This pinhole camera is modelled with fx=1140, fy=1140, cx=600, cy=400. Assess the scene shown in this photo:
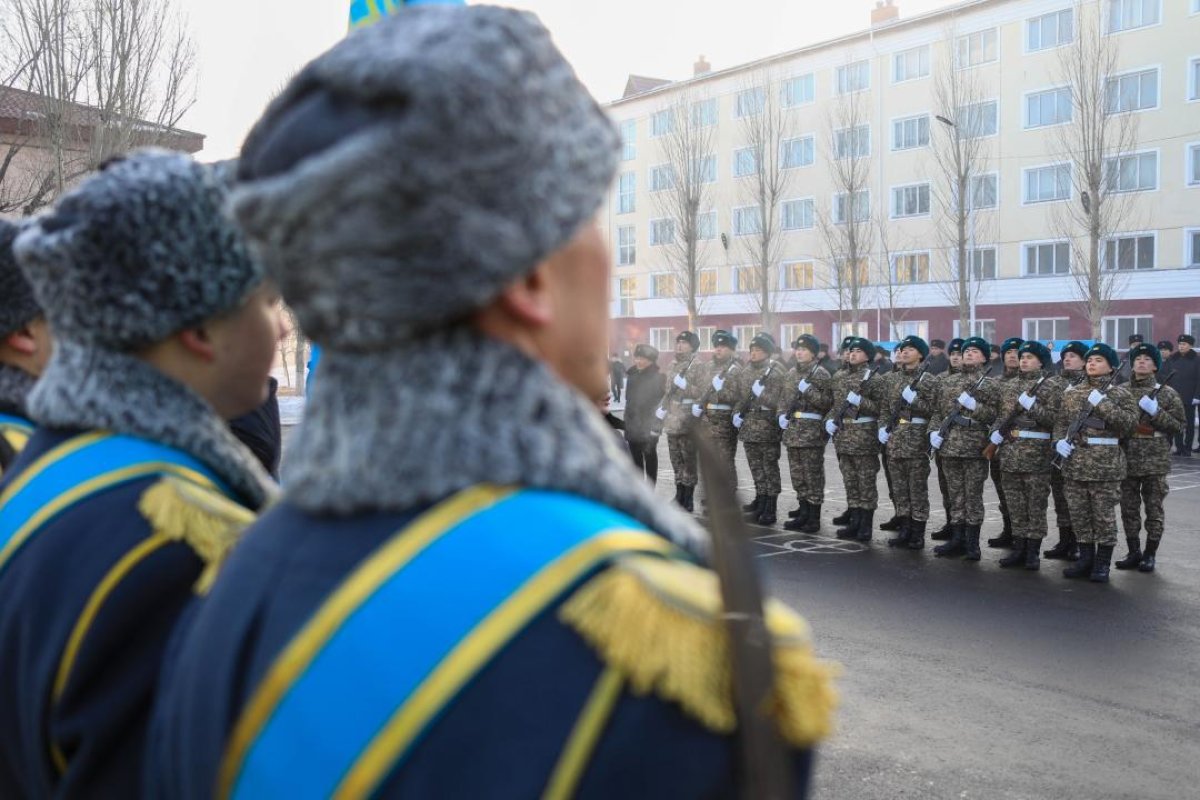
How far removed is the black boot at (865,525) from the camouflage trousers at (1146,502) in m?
2.16

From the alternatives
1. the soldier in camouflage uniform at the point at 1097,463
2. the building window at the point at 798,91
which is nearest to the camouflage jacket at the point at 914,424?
the soldier in camouflage uniform at the point at 1097,463

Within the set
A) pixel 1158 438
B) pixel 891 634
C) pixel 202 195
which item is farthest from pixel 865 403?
pixel 202 195

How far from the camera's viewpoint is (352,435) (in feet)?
3.34

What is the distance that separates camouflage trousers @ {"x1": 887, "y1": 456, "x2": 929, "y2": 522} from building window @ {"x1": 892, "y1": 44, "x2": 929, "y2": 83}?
30.0 meters

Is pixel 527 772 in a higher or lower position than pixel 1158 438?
higher

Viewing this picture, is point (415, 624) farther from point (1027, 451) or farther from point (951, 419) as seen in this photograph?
point (951, 419)

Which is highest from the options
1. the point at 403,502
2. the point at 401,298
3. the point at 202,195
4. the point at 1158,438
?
the point at 202,195

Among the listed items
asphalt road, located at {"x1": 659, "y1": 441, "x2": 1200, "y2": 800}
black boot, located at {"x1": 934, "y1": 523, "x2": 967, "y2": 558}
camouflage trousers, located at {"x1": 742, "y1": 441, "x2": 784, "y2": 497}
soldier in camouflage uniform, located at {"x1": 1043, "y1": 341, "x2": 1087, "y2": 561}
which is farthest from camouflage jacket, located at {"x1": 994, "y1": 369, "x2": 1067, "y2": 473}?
camouflage trousers, located at {"x1": 742, "y1": 441, "x2": 784, "y2": 497}

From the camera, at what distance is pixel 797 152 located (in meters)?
41.4

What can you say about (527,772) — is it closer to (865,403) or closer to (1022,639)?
(1022,639)

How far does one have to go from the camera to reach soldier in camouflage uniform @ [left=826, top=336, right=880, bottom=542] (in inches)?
421

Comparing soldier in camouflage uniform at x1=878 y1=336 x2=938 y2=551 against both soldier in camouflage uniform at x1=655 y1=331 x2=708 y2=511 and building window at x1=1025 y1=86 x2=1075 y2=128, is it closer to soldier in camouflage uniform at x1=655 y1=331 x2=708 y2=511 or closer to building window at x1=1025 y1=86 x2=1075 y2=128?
soldier in camouflage uniform at x1=655 y1=331 x2=708 y2=511

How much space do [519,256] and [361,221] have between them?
0.14 meters

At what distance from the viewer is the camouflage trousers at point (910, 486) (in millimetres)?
10164
